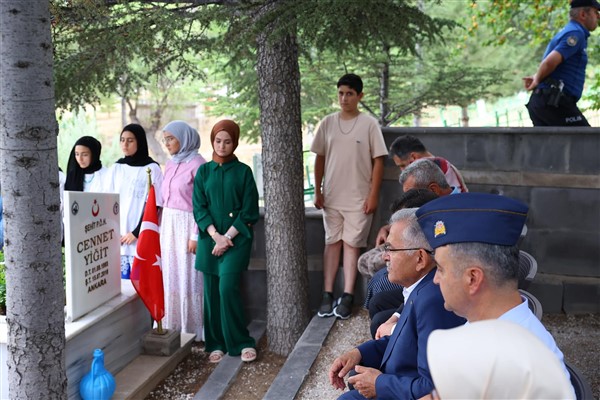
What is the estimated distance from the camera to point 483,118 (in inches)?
1003

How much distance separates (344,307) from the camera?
6.14 metres

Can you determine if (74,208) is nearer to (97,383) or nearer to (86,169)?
(97,383)

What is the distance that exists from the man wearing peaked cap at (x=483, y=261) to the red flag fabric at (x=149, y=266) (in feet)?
12.5

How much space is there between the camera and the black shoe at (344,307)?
6.11 m

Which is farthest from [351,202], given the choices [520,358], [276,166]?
[520,358]

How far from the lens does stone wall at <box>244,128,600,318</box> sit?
617 cm

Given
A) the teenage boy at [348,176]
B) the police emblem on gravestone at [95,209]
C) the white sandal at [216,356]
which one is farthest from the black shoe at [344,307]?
the police emblem on gravestone at [95,209]

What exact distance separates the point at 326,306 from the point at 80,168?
8.96 ft

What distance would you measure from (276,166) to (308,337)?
1500mm

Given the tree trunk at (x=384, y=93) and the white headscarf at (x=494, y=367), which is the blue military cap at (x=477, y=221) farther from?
the tree trunk at (x=384, y=93)

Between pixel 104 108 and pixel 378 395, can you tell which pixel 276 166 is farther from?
pixel 104 108

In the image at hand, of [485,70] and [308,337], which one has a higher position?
[485,70]

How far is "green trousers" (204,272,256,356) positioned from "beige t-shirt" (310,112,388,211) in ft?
3.80

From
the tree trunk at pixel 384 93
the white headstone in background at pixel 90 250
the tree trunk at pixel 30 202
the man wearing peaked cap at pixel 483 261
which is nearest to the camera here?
the man wearing peaked cap at pixel 483 261
